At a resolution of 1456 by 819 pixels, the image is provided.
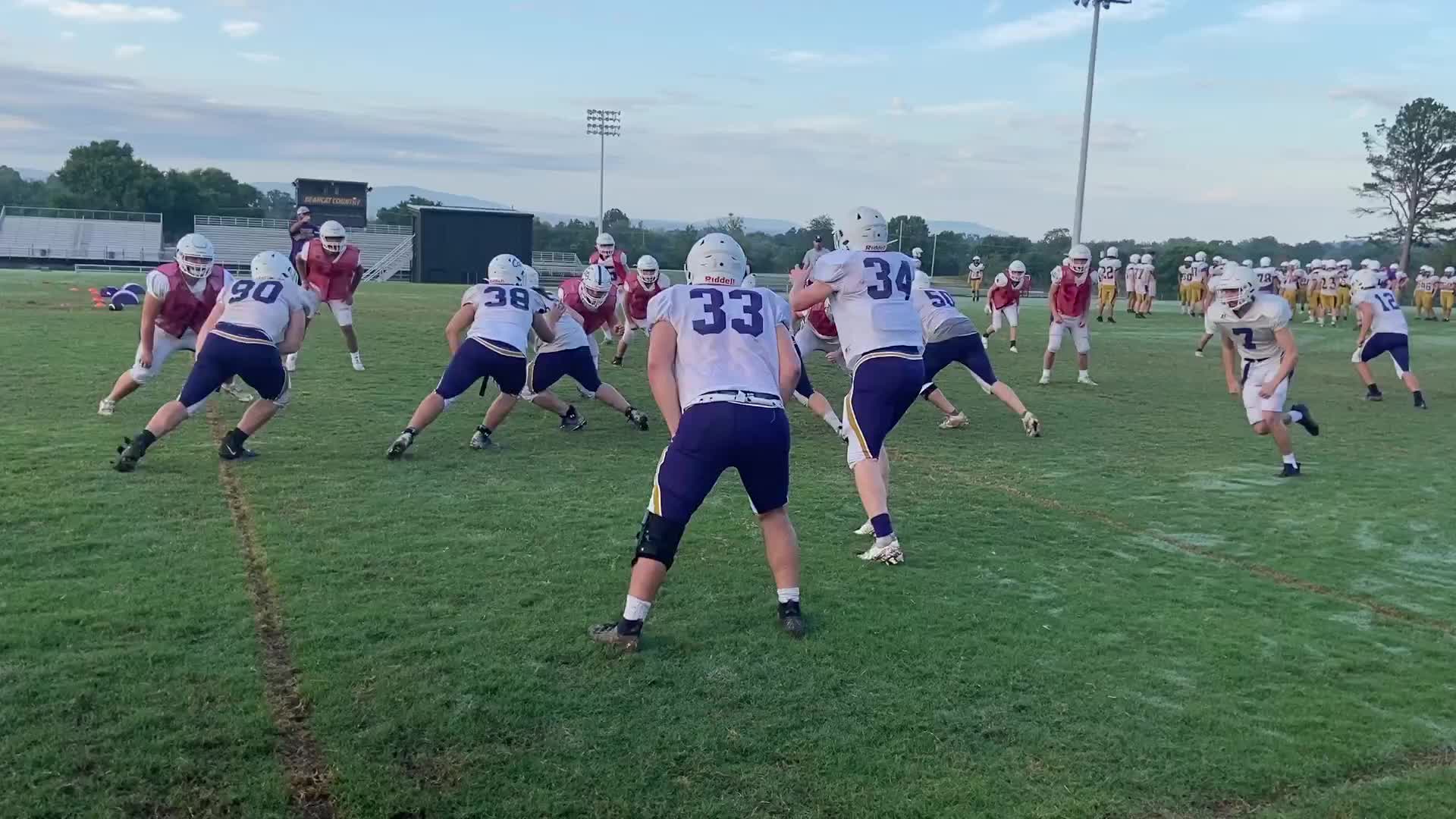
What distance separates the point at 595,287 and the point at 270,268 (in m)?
3.68

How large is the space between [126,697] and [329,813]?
45.0 inches

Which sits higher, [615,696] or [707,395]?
[707,395]

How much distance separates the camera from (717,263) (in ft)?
16.3

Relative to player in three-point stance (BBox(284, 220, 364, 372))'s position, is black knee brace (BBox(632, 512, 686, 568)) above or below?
below

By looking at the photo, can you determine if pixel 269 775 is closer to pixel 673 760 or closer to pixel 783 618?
pixel 673 760

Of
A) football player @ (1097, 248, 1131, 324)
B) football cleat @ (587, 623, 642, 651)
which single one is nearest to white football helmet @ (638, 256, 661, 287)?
football cleat @ (587, 623, 642, 651)

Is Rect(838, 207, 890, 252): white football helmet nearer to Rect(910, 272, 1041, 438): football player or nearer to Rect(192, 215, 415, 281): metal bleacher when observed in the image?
Rect(910, 272, 1041, 438): football player

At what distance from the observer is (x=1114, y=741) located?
3898 mm

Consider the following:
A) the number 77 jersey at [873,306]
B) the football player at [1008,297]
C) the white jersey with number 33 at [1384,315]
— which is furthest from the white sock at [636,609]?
the football player at [1008,297]

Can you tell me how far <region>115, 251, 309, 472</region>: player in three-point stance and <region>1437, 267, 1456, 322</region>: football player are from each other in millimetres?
36456

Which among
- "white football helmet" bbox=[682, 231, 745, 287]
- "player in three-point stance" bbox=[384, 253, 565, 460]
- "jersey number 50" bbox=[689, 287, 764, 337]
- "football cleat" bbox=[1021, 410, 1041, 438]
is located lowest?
"football cleat" bbox=[1021, 410, 1041, 438]

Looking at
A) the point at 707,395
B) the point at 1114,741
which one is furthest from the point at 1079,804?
the point at 707,395

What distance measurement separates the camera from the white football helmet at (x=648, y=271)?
13070 mm

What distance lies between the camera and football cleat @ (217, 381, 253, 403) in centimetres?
1070
